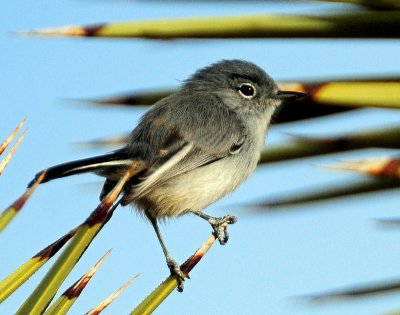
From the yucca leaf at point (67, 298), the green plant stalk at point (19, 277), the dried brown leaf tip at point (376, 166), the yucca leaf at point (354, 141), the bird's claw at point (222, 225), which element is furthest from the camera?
the bird's claw at point (222, 225)

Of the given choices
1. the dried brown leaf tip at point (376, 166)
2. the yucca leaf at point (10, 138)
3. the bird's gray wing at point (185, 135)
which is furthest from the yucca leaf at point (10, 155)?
the bird's gray wing at point (185, 135)

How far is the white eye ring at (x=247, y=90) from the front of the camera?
4.51 metres

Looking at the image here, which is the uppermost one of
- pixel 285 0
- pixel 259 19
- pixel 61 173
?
pixel 285 0

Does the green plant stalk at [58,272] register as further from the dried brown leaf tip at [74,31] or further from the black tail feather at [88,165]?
the black tail feather at [88,165]

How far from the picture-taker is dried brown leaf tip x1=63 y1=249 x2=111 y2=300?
Answer: 1.59 meters

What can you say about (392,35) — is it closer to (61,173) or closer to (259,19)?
(259,19)

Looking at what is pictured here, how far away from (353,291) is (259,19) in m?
1.03

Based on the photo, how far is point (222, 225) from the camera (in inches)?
132

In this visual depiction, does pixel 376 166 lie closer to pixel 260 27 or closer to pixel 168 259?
pixel 260 27

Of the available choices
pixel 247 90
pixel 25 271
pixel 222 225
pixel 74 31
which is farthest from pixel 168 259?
pixel 25 271

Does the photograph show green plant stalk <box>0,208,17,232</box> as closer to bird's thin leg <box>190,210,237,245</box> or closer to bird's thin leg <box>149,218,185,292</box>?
bird's thin leg <box>149,218,185,292</box>

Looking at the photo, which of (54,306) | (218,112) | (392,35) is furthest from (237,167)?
(54,306)

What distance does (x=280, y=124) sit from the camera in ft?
9.40

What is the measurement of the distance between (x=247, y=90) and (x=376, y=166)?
270 centimetres
